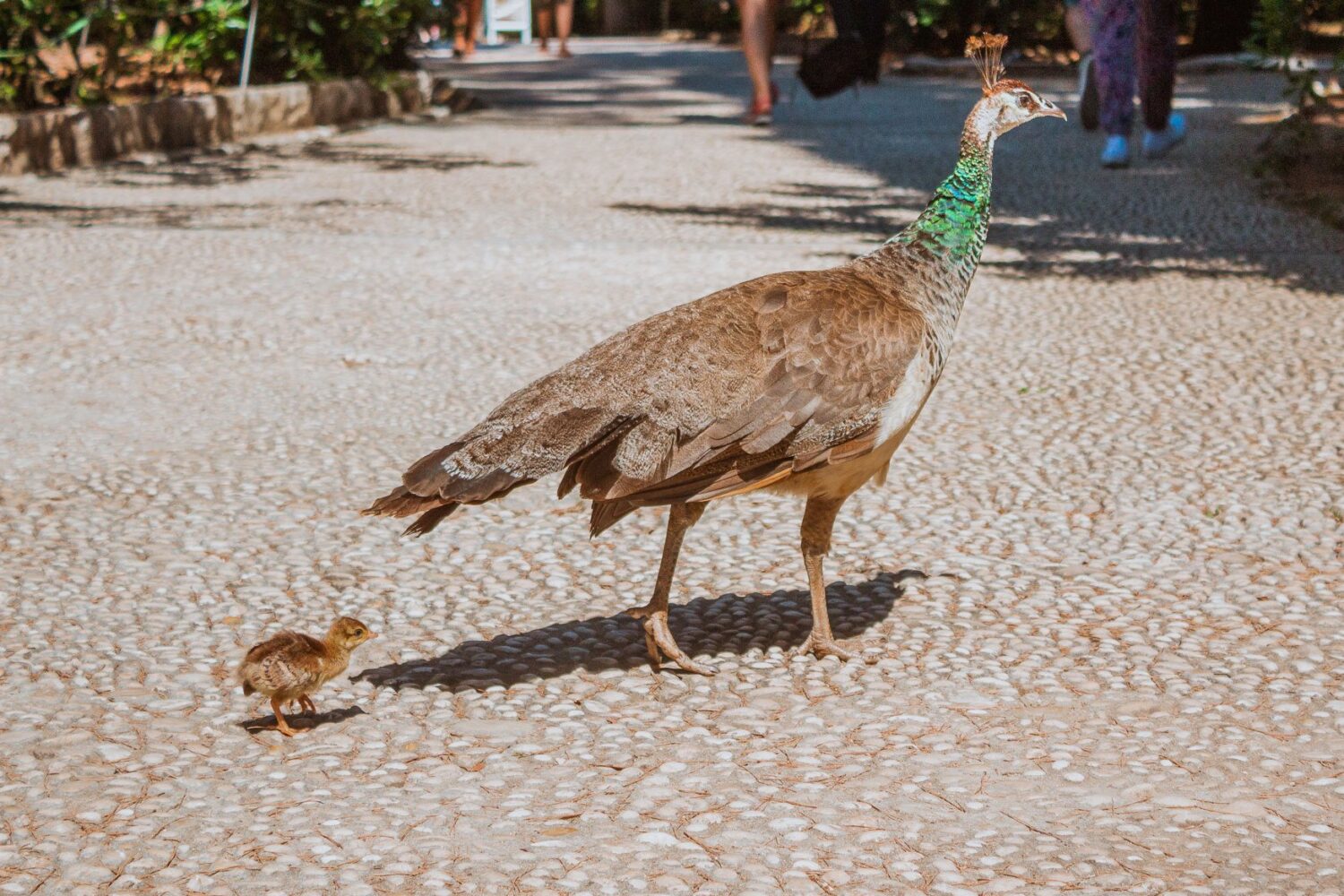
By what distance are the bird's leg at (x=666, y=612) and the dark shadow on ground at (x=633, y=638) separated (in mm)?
79

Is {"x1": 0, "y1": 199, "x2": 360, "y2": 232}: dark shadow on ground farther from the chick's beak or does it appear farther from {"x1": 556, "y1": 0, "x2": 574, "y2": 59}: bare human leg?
{"x1": 556, "y1": 0, "x2": 574, "y2": 59}: bare human leg

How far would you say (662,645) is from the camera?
427 centimetres

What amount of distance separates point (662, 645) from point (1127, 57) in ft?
33.7

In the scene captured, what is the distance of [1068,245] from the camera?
33.9 feet

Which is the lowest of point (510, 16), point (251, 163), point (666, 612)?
point (666, 612)

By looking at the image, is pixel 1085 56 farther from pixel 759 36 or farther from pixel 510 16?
pixel 510 16

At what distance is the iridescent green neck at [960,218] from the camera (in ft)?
14.6

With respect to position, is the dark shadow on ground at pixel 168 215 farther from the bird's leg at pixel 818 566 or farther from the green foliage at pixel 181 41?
the bird's leg at pixel 818 566

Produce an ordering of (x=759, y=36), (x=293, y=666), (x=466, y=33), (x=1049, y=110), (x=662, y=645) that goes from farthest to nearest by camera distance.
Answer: (x=466, y=33)
(x=759, y=36)
(x=1049, y=110)
(x=662, y=645)
(x=293, y=666)

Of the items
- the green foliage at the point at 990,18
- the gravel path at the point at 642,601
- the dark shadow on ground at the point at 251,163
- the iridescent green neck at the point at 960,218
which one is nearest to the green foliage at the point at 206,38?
the dark shadow on ground at the point at 251,163

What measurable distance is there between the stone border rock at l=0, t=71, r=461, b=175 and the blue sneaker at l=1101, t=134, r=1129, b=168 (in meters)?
7.53

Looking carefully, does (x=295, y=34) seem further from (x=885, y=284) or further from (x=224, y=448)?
(x=885, y=284)

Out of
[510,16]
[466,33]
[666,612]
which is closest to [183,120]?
[666,612]

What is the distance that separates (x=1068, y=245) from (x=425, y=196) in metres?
4.69
